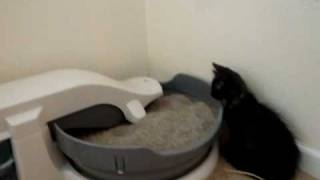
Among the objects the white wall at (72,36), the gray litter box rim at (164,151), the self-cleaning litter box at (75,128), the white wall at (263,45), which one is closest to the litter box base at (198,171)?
the self-cleaning litter box at (75,128)

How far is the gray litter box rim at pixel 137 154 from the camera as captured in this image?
1.05 metres

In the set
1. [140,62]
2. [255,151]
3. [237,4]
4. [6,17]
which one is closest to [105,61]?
[140,62]

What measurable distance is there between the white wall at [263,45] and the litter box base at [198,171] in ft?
0.85

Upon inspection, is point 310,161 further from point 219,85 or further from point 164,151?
point 164,151

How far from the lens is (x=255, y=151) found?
122 centimetres

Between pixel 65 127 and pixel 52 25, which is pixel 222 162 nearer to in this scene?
pixel 65 127

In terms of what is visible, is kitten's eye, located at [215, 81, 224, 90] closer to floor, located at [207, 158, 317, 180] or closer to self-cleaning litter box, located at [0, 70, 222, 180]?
self-cleaning litter box, located at [0, 70, 222, 180]

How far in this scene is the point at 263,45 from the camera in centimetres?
122

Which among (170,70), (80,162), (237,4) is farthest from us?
(170,70)

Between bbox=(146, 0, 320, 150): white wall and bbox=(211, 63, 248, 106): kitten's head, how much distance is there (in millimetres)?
72

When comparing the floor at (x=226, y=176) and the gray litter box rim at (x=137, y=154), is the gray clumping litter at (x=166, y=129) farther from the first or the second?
the floor at (x=226, y=176)

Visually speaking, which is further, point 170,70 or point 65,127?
point 170,70

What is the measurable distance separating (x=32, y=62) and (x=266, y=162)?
2.70 ft

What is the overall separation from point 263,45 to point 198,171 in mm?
436
